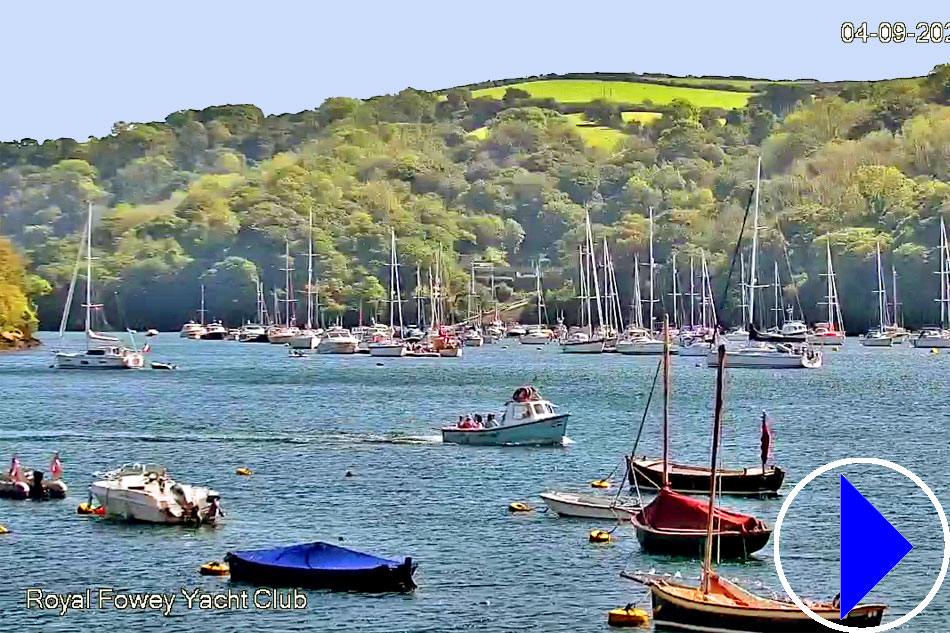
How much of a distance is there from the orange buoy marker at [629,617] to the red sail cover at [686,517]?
23.3ft

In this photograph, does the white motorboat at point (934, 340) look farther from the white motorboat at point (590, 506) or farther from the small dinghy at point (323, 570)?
the small dinghy at point (323, 570)

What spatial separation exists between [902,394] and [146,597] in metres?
80.6

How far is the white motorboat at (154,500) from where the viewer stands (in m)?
55.8

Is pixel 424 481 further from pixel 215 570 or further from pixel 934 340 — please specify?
pixel 934 340

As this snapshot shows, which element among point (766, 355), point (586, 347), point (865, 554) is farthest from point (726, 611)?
point (586, 347)

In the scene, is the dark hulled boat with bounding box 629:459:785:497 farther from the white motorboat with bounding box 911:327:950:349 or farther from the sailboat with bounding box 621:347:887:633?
the white motorboat with bounding box 911:327:950:349

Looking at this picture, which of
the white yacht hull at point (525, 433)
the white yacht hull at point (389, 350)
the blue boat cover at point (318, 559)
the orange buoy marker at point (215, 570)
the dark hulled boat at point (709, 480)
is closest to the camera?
the blue boat cover at point (318, 559)

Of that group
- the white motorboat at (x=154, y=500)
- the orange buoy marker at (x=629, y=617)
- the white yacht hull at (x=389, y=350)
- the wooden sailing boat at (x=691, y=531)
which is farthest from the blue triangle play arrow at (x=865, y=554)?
the white yacht hull at (x=389, y=350)

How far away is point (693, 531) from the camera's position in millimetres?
49031

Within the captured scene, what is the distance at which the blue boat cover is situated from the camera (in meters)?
45.5

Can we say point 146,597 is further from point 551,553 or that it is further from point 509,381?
point 509,381

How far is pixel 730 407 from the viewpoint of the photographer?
105 metres

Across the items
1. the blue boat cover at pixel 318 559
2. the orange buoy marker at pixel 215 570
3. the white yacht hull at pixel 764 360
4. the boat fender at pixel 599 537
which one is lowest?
the orange buoy marker at pixel 215 570

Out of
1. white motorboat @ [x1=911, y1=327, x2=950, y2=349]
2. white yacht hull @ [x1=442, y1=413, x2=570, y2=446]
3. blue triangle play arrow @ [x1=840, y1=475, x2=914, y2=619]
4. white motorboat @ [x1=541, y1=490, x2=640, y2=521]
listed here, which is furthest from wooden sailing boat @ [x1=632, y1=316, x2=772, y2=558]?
white motorboat @ [x1=911, y1=327, x2=950, y2=349]
